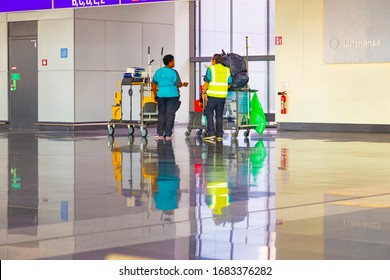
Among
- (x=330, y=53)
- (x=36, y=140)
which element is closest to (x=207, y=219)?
(x=36, y=140)

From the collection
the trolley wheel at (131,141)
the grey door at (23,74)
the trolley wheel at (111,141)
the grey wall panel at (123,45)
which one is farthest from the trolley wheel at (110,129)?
the grey door at (23,74)

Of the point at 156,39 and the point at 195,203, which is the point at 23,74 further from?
the point at 195,203

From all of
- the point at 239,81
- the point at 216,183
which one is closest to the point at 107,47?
the point at 239,81

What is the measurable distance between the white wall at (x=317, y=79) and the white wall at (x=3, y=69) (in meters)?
8.89

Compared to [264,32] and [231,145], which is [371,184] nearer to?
[231,145]

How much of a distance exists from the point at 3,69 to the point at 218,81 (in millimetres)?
11403

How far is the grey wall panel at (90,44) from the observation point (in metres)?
29.3

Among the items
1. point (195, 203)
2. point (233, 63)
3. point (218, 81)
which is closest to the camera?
point (195, 203)

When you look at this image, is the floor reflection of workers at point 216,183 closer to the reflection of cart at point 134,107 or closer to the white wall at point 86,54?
the reflection of cart at point 134,107

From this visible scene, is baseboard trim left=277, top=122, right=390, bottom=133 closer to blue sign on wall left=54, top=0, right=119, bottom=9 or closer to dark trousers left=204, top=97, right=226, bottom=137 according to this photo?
dark trousers left=204, top=97, right=226, bottom=137

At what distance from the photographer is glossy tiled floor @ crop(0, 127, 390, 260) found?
761 cm

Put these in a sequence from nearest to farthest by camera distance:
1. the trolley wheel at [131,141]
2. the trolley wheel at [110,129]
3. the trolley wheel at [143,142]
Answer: the trolley wheel at [143,142] < the trolley wheel at [131,141] < the trolley wheel at [110,129]

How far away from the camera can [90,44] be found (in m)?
29.6

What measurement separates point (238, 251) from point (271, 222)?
171 centimetres
